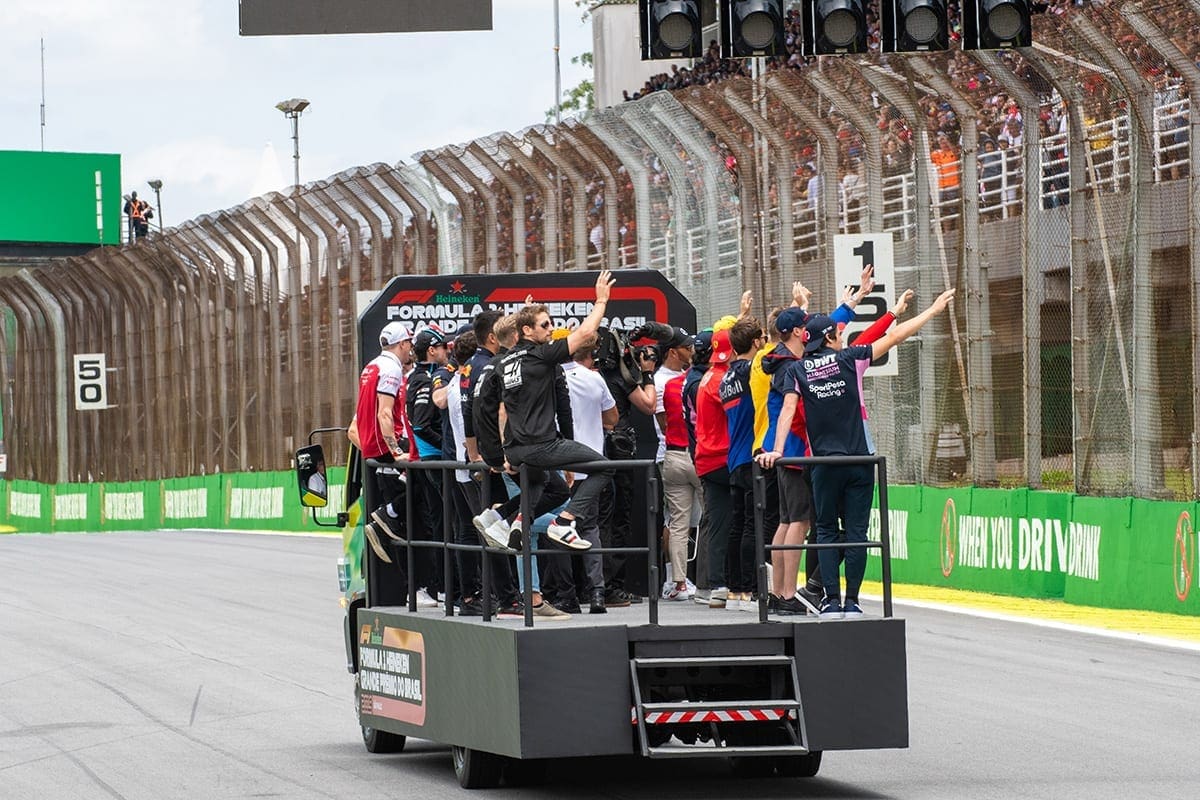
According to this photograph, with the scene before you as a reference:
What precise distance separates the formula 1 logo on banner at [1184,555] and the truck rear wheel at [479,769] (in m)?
8.36

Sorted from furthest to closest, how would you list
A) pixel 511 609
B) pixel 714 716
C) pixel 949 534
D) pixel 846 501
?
pixel 949 534
pixel 846 501
pixel 511 609
pixel 714 716

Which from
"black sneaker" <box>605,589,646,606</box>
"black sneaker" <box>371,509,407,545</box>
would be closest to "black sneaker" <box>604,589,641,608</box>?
"black sneaker" <box>605,589,646,606</box>

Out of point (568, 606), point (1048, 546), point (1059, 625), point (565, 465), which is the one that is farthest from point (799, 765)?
point (1048, 546)

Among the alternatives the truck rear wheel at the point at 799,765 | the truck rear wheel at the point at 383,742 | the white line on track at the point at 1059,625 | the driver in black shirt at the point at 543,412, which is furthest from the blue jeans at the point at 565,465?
the white line on track at the point at 1059,625

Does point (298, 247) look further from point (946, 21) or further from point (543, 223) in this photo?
point (946, 21)

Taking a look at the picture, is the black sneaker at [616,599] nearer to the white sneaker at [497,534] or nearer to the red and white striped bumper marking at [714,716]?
the white sneaker at [497,534]

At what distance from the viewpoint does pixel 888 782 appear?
953cm

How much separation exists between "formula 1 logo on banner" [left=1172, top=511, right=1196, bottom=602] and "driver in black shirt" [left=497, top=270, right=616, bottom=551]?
8.00m

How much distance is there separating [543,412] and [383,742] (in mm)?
2240

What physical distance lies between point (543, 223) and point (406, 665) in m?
18.1

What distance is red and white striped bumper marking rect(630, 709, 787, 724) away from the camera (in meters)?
8.64

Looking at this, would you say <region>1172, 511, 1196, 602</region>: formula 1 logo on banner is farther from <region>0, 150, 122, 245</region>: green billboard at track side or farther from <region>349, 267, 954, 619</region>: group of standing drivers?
<region>0, 150, 122, 245</region>: green billboard at track side

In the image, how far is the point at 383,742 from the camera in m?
10.8

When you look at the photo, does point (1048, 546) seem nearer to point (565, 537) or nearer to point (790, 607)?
point (790, 607)
